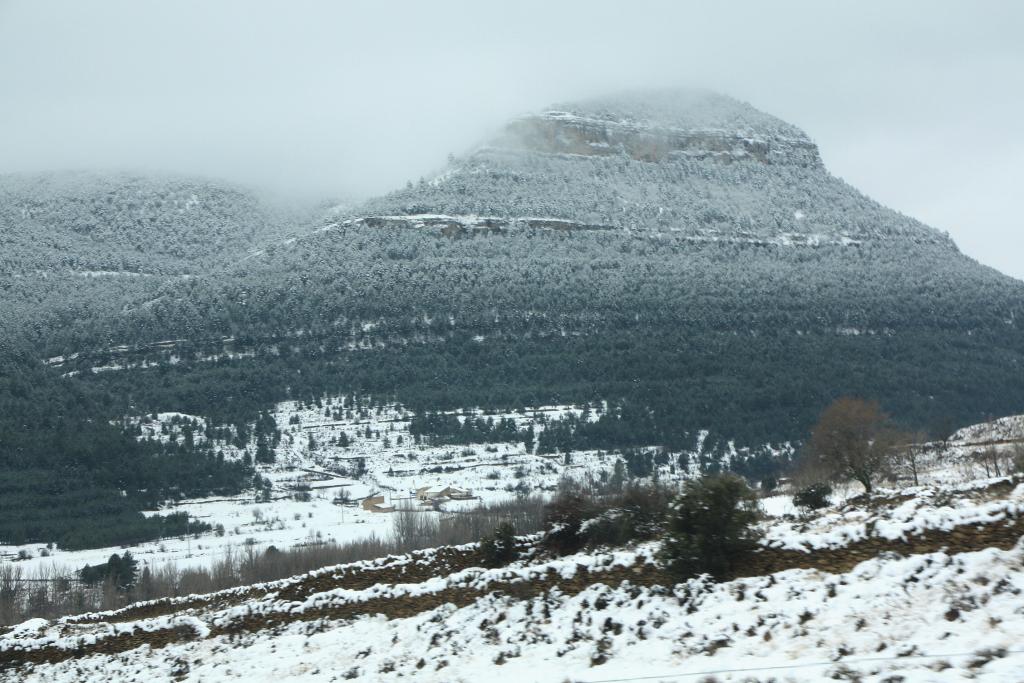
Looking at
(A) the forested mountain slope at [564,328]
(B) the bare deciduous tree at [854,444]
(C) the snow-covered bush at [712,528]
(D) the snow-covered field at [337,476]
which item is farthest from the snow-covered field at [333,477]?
(C) the snow-covered bush at [712,528]

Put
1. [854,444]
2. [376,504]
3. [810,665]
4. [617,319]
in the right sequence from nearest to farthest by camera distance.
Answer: [810,665], [854,444], [376,504], [617,319]

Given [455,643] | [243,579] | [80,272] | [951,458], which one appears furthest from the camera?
[80,272]

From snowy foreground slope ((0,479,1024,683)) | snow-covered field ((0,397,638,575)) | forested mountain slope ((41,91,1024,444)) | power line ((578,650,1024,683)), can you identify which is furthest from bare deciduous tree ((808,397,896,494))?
forested mountain slope ((41,91,1024,444))

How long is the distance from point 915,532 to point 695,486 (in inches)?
179

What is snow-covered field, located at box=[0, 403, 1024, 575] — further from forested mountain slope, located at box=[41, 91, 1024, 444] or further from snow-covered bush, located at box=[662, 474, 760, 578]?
snow-covered bush, located at box=[662, 474, 760, 578]

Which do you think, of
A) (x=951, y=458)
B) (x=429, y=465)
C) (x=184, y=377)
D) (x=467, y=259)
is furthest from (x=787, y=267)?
(x=951, y=458)

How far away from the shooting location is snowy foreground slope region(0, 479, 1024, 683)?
1230 centimetres

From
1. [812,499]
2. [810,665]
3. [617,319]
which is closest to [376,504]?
[617,319]

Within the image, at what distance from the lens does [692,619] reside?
15.2 metres

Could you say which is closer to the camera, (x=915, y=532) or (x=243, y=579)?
(x=915, y=532)

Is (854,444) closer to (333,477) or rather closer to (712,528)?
(712,528)

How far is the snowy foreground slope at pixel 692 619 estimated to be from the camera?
12.3 m

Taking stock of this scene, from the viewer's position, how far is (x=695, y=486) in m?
18.8

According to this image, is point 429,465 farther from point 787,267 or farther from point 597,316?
point 787,267
